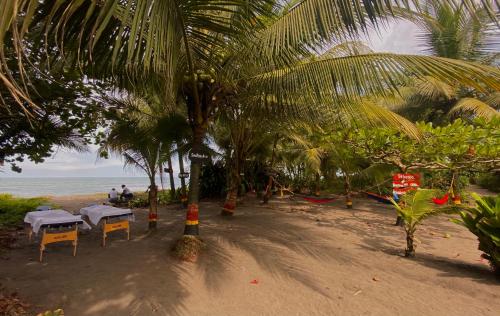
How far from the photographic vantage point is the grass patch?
5398 millimetres

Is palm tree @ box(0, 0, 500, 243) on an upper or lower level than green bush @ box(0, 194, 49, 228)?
upper

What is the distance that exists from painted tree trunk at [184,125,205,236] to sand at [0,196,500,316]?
1.68ft

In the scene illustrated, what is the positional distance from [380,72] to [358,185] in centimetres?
1181

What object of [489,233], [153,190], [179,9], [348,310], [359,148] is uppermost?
[179,9]

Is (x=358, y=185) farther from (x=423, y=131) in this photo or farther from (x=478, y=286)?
(x=478, y=286)

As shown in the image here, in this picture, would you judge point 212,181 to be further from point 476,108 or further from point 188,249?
point 476,108

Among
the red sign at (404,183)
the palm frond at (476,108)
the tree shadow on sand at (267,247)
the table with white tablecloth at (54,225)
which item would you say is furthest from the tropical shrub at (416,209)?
the palm frond at (476,108)

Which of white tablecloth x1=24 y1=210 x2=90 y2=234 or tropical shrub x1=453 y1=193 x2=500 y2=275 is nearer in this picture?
tropical shrub x1=453 y1=193 x2=500 y2=275

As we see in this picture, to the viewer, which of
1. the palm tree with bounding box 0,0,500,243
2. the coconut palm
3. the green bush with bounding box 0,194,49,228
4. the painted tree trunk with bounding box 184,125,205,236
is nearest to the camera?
the palm tree with bounding box 0,0,500,243

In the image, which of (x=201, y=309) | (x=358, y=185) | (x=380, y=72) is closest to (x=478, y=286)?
(x=380, y=72)

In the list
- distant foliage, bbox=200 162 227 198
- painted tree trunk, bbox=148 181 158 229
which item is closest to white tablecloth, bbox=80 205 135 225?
painted tree trunk, bbox=148 181 158 229

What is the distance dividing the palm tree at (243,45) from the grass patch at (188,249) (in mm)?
273

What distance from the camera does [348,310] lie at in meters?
3.75

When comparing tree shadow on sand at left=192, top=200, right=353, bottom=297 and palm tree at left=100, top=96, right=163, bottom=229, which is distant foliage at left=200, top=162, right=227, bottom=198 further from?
palm tree at left=100, top=96, right=163, bottom=229
